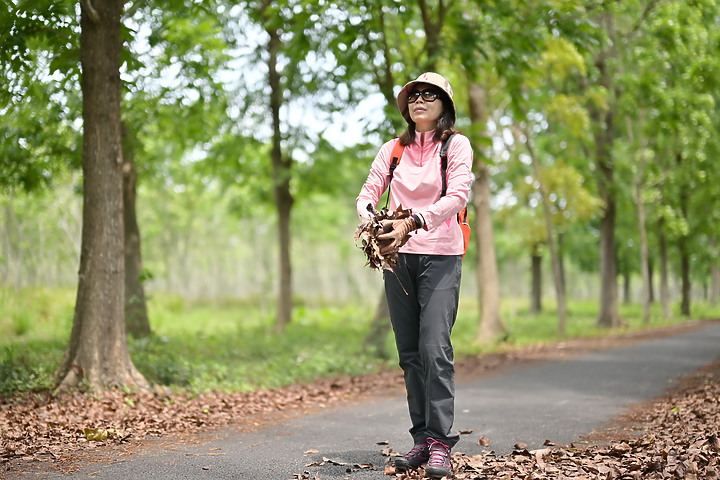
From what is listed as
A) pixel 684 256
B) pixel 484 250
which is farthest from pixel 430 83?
pixel 684 256

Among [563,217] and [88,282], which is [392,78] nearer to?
[88,282]

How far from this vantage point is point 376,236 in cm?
424

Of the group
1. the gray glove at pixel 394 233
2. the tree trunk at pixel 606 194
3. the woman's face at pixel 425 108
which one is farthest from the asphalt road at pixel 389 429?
the tree trunk at pixel 606 194

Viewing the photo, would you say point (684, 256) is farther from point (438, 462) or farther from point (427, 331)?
point (438, 462)

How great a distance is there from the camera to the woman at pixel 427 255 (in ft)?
14.5

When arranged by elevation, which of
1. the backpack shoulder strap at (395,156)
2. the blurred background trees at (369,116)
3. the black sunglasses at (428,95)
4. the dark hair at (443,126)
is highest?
the blurred background trees at (369,116)

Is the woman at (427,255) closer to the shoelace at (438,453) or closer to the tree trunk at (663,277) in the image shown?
the shoelace at (438,453)

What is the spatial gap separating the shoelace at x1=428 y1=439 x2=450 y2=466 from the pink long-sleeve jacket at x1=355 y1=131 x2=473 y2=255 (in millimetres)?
1225

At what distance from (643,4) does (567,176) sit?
5412 mm

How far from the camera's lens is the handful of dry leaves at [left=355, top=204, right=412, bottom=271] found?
13.9ft

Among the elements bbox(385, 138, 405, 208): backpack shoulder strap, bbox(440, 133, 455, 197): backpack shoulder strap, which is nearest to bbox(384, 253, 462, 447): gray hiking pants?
bbox(440, 133, 455, 197): backpack shoulder strap

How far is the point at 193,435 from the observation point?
6.10 meters

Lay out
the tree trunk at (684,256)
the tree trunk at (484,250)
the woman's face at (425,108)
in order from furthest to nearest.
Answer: the tree trunk at (684,256), the tree trunk at (484,250), the woman's face at (425,108)

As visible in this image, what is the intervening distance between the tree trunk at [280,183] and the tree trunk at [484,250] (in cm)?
538
